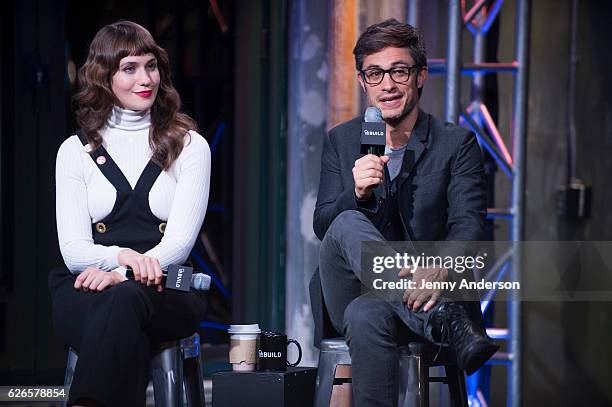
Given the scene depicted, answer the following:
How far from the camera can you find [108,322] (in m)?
2.71

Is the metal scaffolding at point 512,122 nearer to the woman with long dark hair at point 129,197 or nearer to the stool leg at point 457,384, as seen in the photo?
the stool leg at point 457,384

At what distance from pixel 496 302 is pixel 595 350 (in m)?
0.51

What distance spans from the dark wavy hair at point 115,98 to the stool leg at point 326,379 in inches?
28.8

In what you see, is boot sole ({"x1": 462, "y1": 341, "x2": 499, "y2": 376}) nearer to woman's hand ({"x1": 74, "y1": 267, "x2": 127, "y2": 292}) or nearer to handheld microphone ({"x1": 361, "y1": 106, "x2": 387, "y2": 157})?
handheld microphone ({"x1": 361, "y1": 106, "x2": 387, "y2": 157})

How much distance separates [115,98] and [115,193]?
0.32 m

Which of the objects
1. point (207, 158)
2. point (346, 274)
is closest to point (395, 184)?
point (346, 274)

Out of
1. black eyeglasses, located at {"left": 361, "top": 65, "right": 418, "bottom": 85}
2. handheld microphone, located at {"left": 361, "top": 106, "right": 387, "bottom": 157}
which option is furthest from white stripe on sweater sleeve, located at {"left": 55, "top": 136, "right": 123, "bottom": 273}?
black eyeglasses, located at {"left": 361, "top": 65, "right": 418, "bottom": 85}

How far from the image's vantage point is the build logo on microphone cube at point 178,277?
2922 mm

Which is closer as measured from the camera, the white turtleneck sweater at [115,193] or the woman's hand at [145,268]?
the woman's hand at [145,268]

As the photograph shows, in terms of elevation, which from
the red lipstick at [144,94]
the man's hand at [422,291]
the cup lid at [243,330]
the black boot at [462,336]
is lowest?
the cup lid at [243,330]

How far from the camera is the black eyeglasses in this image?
3.18 meters

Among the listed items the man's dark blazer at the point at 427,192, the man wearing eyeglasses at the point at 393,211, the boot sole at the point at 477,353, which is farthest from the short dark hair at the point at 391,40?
the boot sole at the point at 477,353

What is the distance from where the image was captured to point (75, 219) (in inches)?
120

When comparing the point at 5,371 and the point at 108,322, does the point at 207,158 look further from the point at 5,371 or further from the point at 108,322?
the point at 5,371
